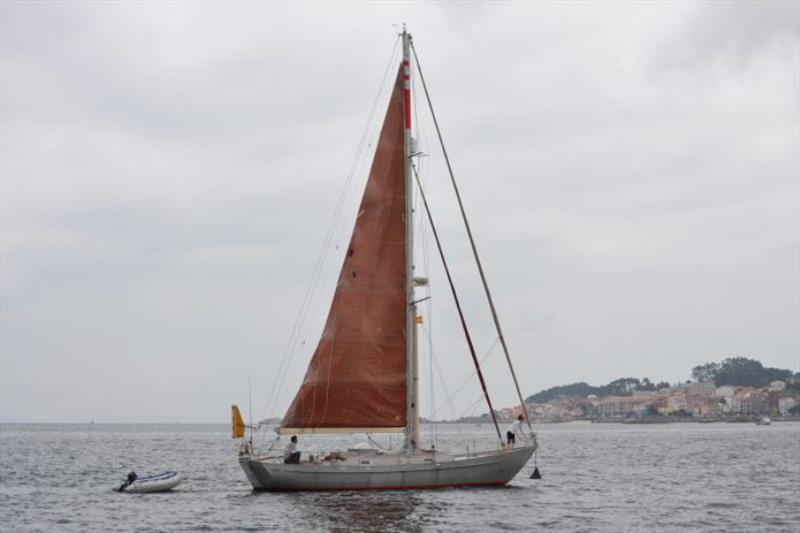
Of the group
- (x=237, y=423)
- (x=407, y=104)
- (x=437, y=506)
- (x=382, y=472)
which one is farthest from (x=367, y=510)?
(x=407, y=104)

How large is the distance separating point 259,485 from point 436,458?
774 centimetres

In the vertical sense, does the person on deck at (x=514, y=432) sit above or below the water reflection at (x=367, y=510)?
above

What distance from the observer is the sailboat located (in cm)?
4553

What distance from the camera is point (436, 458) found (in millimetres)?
43750

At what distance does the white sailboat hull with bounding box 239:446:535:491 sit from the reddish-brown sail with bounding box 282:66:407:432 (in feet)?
8.90

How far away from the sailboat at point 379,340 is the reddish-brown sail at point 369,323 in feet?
0.14

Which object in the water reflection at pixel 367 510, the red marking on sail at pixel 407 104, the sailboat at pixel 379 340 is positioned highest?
the red marking on sail at pixel 407 104

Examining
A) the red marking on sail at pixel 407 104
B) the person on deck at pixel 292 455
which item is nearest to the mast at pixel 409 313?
the red marking on sail at pixel 407 104

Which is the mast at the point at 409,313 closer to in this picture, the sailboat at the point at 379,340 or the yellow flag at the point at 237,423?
the sailboat at the point at 379,340

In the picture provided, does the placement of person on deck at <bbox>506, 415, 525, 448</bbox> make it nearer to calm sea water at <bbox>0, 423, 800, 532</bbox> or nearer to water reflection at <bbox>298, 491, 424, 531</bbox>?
calm sea water at <bbox>0, 423, 800, 532</bbox>

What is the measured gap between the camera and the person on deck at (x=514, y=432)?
45.7 meters

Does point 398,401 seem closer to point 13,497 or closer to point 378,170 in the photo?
point 378,170

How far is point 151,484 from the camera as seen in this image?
164 feet

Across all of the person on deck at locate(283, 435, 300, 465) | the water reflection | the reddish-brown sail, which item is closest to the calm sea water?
the water reflection
